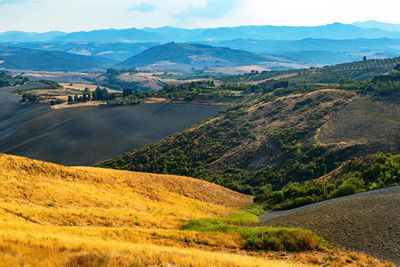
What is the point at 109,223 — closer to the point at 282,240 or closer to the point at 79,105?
the point at 282,240

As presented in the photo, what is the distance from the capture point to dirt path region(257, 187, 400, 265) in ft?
53.8

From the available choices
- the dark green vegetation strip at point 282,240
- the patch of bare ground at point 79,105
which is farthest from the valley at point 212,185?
the patch of bare ground at point 79,105

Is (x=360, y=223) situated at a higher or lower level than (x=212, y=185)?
higher

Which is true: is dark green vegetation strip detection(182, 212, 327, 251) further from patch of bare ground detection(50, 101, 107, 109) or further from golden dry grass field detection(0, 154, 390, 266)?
patch of bare ground detection(50, 101, 107, 109)

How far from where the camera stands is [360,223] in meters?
18.7

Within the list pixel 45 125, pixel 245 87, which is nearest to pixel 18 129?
pixel 45 125

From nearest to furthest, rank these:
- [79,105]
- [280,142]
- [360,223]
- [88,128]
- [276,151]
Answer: [360,223]
[276,151]
[280,142]
[88,128]
[79,105]

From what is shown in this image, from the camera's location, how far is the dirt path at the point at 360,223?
16.4m

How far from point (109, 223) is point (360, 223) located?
56.6ft

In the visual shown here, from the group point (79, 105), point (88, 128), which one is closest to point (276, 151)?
point (88, 128)

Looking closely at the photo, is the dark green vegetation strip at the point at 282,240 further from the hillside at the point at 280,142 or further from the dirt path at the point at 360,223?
the hillside at the point at 280,142

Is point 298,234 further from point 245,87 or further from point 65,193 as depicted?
point 245,87

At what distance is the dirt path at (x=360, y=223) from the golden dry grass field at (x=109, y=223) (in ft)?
4.20

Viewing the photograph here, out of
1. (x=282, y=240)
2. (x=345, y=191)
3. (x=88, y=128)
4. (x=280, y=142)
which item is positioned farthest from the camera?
(x=88, y=128)
